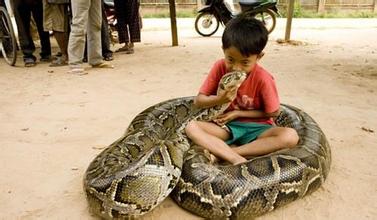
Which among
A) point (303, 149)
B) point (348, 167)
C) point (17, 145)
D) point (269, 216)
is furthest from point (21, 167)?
point (348, 167)

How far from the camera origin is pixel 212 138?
3109 millimetres

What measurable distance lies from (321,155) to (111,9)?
8.97m

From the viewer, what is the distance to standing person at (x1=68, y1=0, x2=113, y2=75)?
20.9ft

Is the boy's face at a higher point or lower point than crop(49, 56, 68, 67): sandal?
higher

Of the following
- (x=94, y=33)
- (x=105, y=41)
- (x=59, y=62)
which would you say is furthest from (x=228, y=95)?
(x=105, y=41)

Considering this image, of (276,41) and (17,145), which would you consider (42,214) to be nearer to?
(17,145)

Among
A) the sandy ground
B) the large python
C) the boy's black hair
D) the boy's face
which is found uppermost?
the boy's black hair

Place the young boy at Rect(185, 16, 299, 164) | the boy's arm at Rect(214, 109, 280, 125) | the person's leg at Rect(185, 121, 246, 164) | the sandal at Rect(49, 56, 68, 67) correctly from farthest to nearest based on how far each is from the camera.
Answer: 1. the sandal at Rect(49, 56, 68, 67)
2. the boy's arm at Rect(214, 109, 280, 125)
3. the person's leg at Rect(185, 121, 246, 164)
4. the young boy at Rect(185, 16, 299, 164)

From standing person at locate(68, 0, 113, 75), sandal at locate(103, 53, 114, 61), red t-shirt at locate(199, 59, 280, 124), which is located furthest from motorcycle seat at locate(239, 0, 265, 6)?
red t-shirt at locate(199, 59, 280, 124)

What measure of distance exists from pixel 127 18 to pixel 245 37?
253 inches

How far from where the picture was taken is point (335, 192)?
280 cm

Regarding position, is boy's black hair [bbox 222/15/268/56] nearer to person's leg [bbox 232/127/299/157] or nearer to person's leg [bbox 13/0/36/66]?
person's leg [bbox 232/127/299/157]

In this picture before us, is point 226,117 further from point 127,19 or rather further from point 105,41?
point 127,19

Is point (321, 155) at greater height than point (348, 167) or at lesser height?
greater
